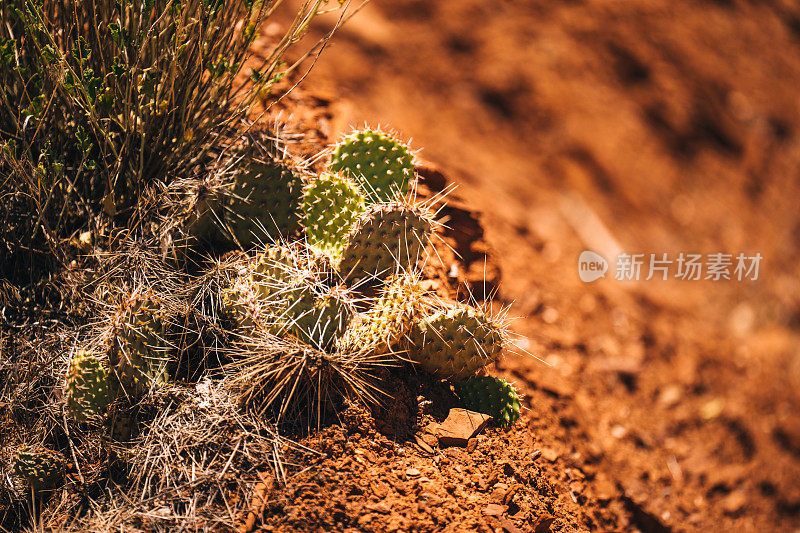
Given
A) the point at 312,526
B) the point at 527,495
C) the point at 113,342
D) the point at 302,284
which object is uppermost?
the point at 302,284

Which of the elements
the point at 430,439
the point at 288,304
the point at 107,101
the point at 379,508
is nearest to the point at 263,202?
the point at 288,304

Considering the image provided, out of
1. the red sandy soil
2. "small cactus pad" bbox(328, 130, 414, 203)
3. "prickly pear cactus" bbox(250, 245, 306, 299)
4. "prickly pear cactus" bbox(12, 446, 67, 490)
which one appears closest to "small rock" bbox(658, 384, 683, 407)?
the red sandy soil

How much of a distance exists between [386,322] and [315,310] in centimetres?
20

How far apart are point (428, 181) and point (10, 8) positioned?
1559mm

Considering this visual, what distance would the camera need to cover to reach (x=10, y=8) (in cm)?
202

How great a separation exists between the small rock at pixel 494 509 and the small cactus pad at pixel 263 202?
1.01 m

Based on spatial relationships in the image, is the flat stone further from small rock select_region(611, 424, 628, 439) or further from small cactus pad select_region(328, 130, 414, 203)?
small cactus pad select_region(328, 130, 414, 203)

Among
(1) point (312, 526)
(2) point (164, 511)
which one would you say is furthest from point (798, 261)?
(2) point (164, 511)

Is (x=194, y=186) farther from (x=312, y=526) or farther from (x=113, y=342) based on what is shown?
(x=312, y=526)

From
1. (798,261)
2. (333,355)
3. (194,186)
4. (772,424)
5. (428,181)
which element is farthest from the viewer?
(798,261)

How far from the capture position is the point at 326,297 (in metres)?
1.86

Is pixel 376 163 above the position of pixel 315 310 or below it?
above

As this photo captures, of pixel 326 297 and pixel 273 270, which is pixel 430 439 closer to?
pixel 326 297
